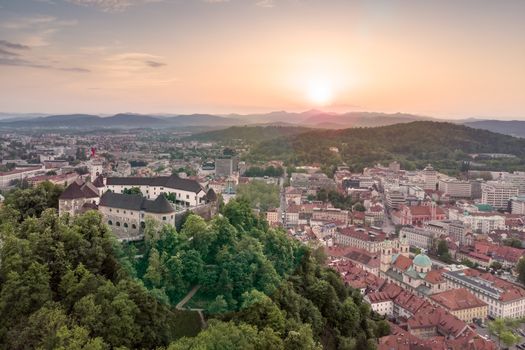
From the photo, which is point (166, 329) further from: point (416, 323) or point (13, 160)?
point (13, 160)

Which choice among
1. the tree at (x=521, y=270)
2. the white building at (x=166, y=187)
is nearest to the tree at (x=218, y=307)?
the white building at (x=166, y=187)

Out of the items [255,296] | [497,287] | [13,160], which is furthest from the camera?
[13,160]

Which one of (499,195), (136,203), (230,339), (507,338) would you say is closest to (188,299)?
(230,339)

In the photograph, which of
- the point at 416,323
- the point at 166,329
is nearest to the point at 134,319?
the point at 166,329

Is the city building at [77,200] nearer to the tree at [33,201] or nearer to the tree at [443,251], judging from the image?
the tree at [33,201]

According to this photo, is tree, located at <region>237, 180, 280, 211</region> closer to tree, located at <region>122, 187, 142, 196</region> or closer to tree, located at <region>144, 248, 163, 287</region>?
tree, located at <region>122, 187, 142, 196</region>

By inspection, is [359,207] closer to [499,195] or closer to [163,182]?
[499,195]
